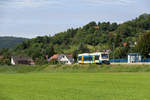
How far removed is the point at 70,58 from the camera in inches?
5492

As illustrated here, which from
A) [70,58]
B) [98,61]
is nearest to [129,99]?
[98,61]

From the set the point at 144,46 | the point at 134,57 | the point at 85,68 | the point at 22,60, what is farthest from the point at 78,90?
the point at 22,60

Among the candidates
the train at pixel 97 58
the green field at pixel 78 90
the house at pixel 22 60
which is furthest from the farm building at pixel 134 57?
the house at pixel 22 60

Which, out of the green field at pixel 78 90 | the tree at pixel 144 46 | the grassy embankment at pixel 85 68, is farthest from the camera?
the tree at pixel 144 46

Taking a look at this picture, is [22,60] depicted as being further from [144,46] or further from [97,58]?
[97,58]

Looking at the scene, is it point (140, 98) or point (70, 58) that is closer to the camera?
point (140, 98)

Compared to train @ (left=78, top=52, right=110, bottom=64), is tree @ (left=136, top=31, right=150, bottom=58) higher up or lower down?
higher up

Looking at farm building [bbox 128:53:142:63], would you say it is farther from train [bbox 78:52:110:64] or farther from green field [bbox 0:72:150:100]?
green field [bbox 0:72:150:100]

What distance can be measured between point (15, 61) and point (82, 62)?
90979mm

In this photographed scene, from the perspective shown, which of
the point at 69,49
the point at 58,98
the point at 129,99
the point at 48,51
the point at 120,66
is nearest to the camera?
the point at 129,99

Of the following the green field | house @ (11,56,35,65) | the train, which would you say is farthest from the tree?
house @ (11,56,35,65)

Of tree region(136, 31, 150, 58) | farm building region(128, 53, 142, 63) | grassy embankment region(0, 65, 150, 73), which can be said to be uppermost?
tree region(136, 31, 150, 58)

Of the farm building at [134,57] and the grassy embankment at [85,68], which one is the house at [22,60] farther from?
the grassy embankment at [85,68]

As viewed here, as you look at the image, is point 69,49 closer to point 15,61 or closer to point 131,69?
point 15,61
